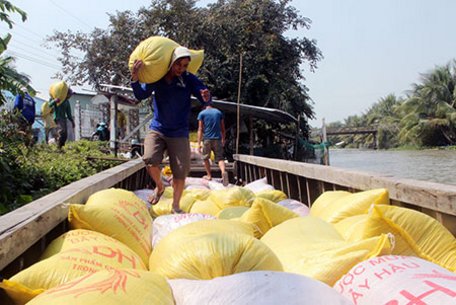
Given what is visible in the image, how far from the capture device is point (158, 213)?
3607mm

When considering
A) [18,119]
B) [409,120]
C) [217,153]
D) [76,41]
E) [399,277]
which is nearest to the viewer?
[399,277]

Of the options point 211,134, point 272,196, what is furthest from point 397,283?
point 211,134

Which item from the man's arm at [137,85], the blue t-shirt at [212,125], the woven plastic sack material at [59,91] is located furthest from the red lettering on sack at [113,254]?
the woven plastic sack material at [59,91]

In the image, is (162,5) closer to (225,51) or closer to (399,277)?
(225,51)

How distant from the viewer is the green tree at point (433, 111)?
34812 millimetres

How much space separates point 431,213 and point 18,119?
12.6ft

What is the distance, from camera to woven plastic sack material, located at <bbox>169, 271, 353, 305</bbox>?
1155mm

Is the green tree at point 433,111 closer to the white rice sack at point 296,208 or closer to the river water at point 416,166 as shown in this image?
the river water at point 416,166

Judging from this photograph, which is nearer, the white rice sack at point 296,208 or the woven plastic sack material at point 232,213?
the woven plastic sack material at point 232,213

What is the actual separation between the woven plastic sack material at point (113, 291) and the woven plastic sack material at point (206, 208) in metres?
2.08

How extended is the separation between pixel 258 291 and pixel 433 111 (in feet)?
130

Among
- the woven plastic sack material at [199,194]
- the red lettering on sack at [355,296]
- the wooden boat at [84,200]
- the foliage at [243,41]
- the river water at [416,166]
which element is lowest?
the river water at [416,166]

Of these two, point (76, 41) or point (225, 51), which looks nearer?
point (225, 51)

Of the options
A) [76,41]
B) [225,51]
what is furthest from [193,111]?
Result: [76,41]
